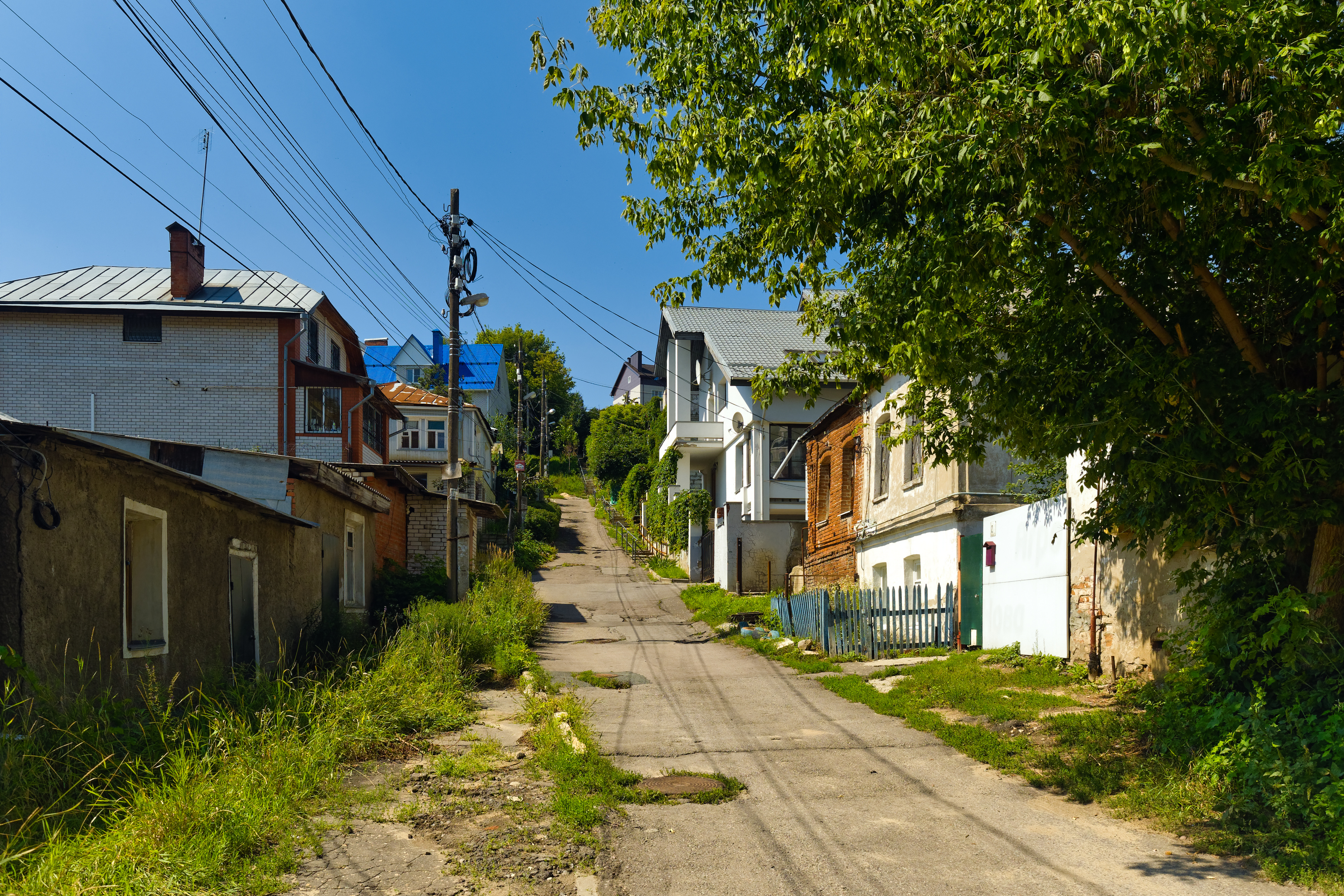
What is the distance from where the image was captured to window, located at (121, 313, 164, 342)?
85.6 ft

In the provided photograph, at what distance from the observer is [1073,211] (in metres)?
7.00

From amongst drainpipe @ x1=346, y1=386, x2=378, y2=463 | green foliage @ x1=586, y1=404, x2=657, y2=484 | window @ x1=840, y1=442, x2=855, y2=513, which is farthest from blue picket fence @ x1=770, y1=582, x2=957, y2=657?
green foliage @ x1=586, y1=404, x2=657, y2=484

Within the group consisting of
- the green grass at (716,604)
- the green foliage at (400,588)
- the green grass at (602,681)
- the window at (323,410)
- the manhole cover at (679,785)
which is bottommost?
the green grass at (716,604)

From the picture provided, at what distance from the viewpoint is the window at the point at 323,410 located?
1083 inches

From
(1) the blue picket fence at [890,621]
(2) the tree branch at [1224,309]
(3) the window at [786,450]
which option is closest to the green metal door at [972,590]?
(1) the blue picket fence at [890,621]

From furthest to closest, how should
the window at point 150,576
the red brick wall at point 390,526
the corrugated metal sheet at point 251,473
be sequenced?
1. the red brick wall at point 390,526
2. the corrugated metal sheet at point 251,473
3. the window at point 150,576

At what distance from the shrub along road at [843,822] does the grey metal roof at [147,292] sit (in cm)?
1907

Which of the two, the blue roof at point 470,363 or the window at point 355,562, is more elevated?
the blue roof at point 470,363

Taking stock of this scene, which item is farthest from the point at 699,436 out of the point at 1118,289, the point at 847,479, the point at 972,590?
the point at 1118,289

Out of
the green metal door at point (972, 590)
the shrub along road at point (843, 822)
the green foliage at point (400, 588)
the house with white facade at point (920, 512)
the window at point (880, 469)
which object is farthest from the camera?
the window at point (880, 469)

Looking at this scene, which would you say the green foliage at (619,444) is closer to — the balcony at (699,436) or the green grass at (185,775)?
the balcony at (699,436)

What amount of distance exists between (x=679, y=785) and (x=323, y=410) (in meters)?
23.3

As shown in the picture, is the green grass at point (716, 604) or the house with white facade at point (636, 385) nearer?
the green grass at point (716, 604)

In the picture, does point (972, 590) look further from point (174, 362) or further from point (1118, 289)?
point (174, 362)
